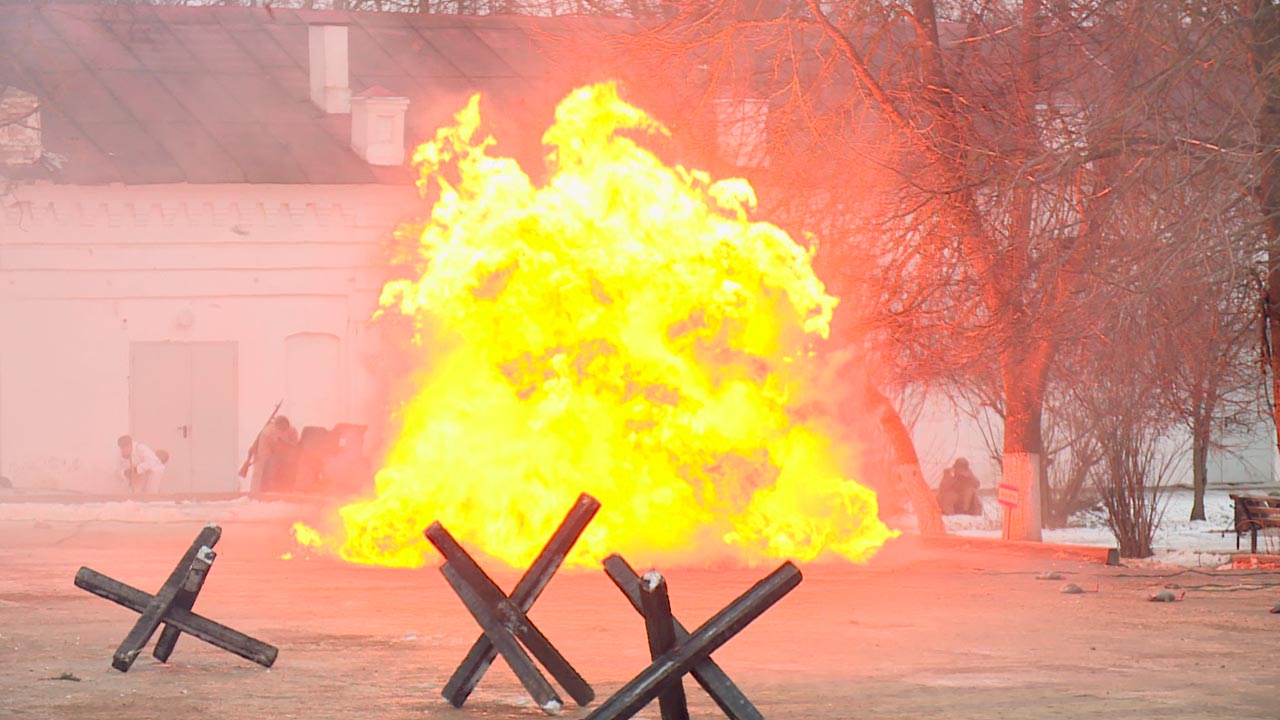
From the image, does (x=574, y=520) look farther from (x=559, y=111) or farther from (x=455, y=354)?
(x=559, y=111)

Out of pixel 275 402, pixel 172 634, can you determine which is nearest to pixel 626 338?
pixel 172 634

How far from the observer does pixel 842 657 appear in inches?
412

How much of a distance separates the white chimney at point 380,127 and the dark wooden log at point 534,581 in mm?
22971

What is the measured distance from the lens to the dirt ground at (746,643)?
27.9 feet

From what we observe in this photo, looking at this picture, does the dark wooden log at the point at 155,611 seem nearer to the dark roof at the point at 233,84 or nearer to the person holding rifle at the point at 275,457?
the dark roof at the point at 233,84

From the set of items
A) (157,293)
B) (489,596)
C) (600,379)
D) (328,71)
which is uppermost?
(328,71)

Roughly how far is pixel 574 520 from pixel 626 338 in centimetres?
805

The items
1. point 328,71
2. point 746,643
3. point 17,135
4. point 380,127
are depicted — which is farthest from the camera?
point 328,71

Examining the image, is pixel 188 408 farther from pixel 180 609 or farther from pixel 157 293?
pixel 180 609

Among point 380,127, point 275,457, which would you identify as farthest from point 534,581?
point 380,127

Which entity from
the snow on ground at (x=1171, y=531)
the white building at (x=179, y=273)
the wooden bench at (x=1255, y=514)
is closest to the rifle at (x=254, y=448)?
the white building at (x=179, y=273)

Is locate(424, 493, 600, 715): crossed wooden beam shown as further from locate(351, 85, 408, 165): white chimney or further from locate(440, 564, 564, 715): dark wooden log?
locate(351, 85, 408, 165): white chimney

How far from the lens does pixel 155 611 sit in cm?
922

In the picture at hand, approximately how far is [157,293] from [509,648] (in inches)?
913
